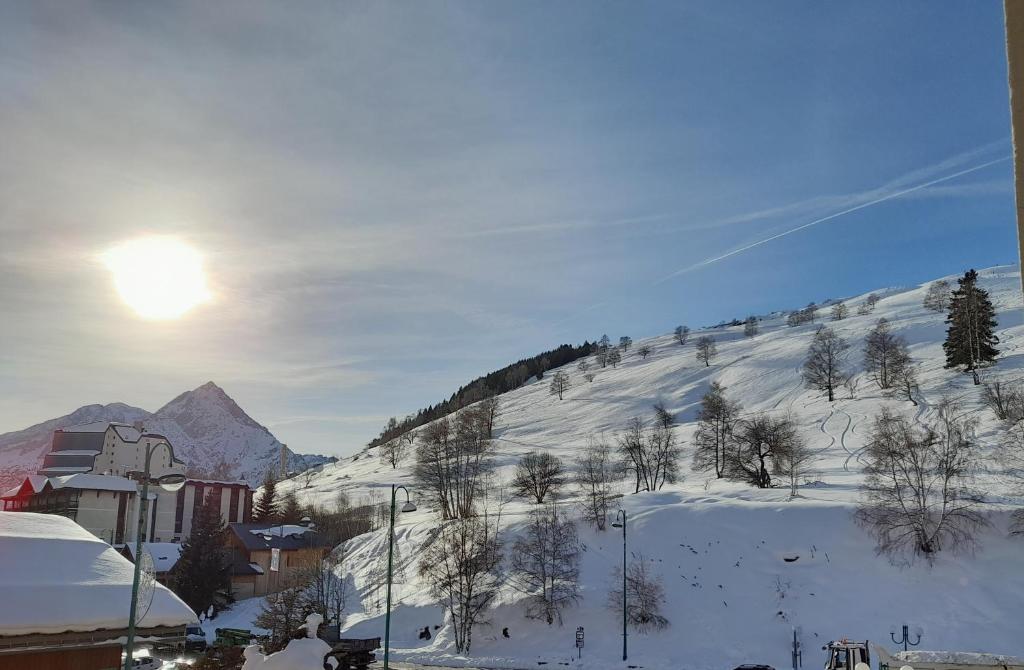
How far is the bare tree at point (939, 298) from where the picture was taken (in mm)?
144000

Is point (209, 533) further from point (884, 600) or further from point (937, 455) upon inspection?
point (937, 455)

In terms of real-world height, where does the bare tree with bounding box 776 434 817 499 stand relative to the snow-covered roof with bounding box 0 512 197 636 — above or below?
above

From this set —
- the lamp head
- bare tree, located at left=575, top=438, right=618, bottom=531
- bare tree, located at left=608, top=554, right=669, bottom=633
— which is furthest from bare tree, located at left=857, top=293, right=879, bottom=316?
the lamp head

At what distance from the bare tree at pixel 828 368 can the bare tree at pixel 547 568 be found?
65257mm

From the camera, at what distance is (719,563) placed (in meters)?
45.2

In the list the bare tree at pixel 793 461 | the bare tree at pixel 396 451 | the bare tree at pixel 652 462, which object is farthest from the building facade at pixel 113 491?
the bare tree at pixel 793 461

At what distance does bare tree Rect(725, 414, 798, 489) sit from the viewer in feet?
210

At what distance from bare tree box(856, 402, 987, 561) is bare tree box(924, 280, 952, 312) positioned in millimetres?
107890

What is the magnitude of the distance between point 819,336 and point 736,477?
75111 millimetres

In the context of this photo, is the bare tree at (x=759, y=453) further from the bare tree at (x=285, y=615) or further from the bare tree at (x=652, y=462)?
the bare tree at (x=285, y=615)

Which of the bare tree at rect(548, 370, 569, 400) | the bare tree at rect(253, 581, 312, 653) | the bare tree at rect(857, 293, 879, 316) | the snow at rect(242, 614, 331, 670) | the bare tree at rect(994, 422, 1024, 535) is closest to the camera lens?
the snow at rect(242, 614, 331, 670)

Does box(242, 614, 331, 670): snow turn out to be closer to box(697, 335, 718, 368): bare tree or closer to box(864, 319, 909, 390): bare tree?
box(864, 319, 909, 390): bare tree

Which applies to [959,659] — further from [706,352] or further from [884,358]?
[706,352]

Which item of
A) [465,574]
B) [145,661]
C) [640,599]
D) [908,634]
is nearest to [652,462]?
[640,599]
